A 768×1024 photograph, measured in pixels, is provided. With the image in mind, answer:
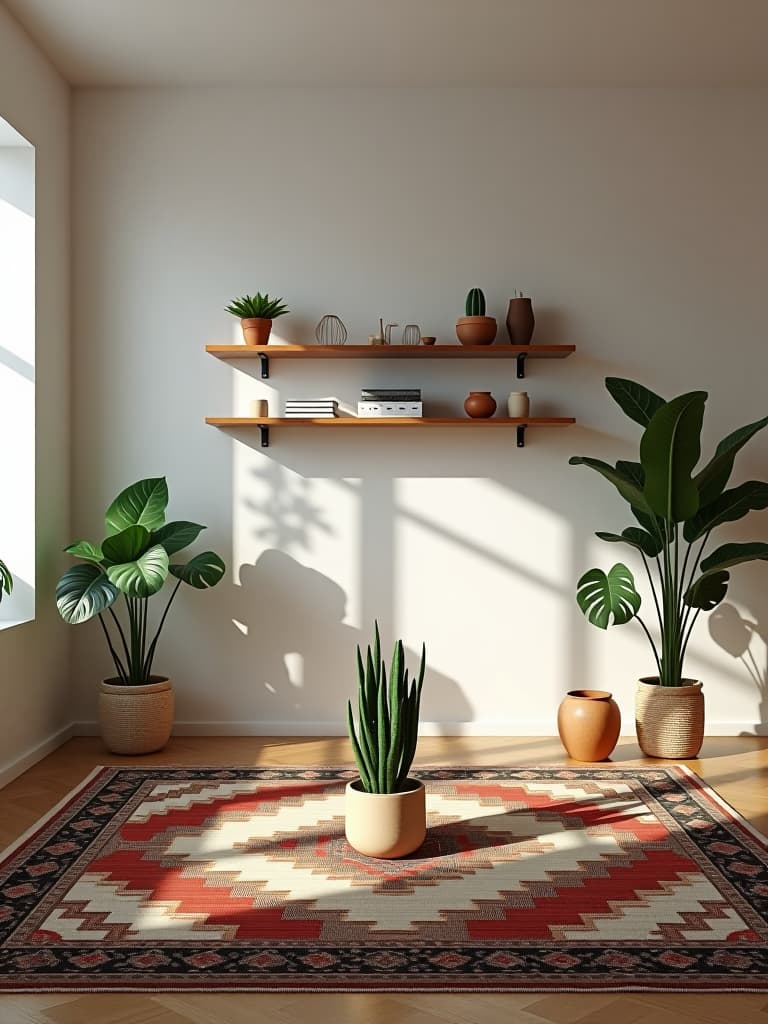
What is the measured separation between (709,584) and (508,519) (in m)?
1.00

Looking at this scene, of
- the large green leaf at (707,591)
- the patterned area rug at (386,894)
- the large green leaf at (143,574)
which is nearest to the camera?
the patterned area rug at (386,894)

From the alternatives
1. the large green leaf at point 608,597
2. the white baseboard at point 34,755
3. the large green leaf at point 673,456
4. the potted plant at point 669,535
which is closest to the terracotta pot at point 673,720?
the potted plant at point 669,535

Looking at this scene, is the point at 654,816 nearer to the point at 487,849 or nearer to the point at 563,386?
the point at 487,849

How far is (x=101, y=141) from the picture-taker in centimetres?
511

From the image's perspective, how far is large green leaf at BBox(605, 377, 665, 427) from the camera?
4.71m

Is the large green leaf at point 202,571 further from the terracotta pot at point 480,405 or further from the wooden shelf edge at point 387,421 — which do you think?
the terracotta pot at point 480,405

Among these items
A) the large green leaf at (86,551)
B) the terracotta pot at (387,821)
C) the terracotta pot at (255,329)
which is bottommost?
the terracotta pot at (387,821)

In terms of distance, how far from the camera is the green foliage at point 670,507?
4398mm

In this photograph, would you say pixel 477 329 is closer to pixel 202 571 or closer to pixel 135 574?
pixel 202 571

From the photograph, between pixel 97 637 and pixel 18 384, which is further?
pixel 97 637

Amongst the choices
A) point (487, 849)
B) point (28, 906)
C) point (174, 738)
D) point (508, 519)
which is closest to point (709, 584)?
point (508, 519)

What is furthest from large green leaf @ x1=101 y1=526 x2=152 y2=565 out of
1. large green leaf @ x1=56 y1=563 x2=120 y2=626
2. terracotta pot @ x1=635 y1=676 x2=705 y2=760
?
terracotta pot @ x1=635 y1=676 x2=705 y2=760

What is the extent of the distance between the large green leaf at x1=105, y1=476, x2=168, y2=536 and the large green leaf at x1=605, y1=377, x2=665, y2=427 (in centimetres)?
205

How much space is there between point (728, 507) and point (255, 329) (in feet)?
7.46
